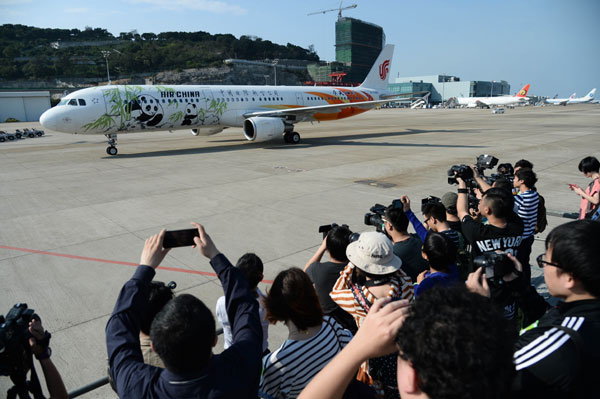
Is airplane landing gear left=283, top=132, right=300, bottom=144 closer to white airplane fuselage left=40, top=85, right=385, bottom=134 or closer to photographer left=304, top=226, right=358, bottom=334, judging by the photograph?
white airplane fuselage left=40, top=85, right=385, bottom=134

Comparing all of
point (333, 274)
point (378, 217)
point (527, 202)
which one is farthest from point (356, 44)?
point (333, 274)

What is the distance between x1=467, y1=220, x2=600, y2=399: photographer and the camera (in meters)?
1.56

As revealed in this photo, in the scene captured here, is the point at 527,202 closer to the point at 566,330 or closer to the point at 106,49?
the point at 566,330

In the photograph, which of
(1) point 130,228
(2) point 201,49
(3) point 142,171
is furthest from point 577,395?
(2) point 201,49

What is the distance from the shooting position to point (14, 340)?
6.72 feet

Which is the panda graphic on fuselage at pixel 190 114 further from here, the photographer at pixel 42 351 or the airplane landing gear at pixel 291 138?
the photographer at pixel 42 351

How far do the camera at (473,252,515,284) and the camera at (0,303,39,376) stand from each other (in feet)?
8.75

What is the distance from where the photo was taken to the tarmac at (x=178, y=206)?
17.6ft

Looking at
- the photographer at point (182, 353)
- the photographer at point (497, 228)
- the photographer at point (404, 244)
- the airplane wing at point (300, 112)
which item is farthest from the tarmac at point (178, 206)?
the airplane wing at point (300, 112)

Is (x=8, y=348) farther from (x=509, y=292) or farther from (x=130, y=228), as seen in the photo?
(x=130, y=228)

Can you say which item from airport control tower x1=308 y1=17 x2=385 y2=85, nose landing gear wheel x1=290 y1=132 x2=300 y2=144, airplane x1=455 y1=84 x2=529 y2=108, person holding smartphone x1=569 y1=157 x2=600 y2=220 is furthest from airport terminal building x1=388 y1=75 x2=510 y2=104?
person holding smartphone x1=569 y1=157 x2=600 y2=220

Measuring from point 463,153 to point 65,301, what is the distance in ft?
54.4

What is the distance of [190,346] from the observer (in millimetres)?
1725

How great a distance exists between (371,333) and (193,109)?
19493 millimetres
